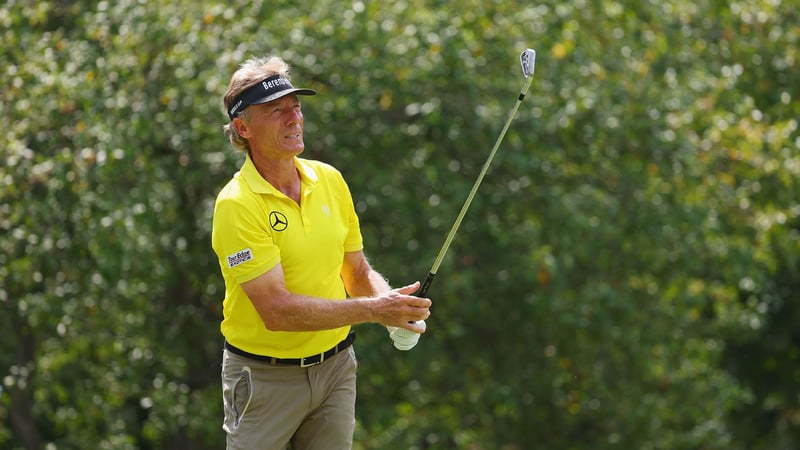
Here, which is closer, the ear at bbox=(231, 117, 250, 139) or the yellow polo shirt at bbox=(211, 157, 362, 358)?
the yellow polo shirt at bbox=(211, 157, 362, 358)

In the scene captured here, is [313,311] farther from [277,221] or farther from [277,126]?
[277,126]

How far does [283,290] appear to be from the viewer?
400 centimetres

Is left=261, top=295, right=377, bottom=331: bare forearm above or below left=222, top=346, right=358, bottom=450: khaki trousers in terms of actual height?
above

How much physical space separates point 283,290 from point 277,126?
1.82 feet

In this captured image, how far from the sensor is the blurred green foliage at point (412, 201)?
315 inches

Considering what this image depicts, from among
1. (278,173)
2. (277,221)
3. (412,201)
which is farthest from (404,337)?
(412,201)

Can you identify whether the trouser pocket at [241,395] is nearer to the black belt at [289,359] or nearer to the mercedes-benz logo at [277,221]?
the black belt at [289,359]

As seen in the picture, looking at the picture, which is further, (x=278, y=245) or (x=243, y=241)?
(x=278, y=245)

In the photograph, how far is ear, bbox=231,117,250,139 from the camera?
4188 mm

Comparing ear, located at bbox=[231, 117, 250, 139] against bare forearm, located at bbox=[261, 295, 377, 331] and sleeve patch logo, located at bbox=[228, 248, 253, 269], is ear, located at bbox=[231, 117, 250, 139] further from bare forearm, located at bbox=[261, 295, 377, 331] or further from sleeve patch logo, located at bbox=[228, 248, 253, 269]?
bare forearm, located at bbox=[261, 295, 377, 331]

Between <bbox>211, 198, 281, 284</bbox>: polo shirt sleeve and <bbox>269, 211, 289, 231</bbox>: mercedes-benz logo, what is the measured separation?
0.02 metres

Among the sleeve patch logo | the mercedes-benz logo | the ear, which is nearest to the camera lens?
the sleeve patch logo

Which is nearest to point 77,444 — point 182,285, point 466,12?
point 182,285

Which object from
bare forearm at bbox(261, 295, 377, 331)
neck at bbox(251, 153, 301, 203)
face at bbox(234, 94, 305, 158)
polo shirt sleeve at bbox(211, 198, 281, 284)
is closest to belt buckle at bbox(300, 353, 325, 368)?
bare forearm at bbox(261, 295, 377, 331)
